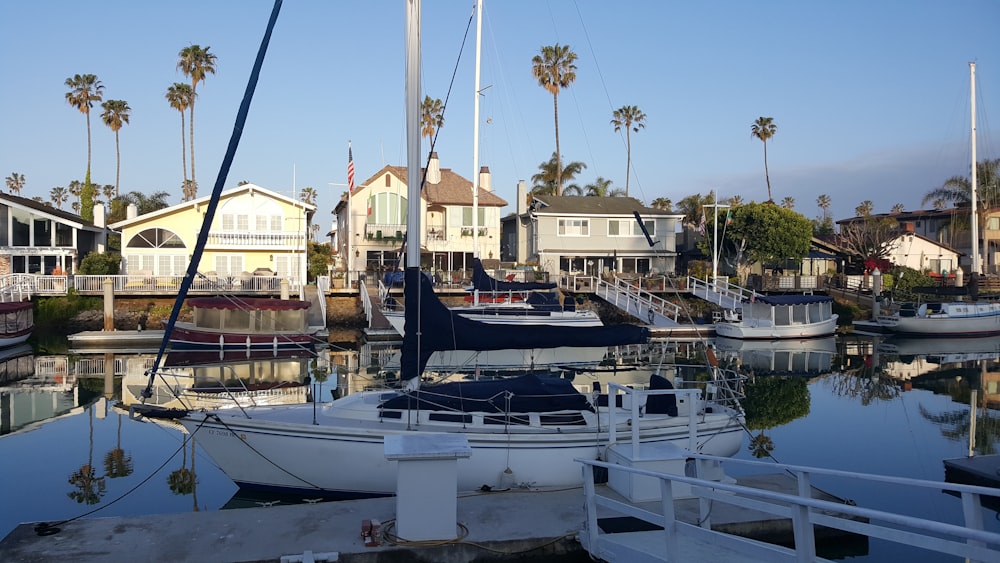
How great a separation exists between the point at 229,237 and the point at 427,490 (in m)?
44.4

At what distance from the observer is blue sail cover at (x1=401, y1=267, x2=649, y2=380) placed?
43.1 ft

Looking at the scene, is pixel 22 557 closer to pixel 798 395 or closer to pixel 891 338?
pixel 798 395

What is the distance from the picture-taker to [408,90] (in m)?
12.8

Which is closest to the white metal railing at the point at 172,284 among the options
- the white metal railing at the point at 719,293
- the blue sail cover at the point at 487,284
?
the blue sail cover at the point at 487,284

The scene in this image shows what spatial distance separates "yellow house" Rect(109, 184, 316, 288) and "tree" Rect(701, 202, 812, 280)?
99.9ft

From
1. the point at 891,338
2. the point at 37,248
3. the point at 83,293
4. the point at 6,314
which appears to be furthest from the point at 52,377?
the point at 891,338

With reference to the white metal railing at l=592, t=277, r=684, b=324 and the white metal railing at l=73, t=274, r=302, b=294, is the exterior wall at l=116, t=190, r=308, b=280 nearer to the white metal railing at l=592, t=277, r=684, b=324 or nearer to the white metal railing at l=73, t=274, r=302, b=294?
the white metal railing at l=73, t=274, r=302, b=294

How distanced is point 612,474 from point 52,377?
80.6 ft

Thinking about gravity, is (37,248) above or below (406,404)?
above

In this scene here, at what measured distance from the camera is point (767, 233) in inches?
2242

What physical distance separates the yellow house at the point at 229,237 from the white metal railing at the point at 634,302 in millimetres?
19969

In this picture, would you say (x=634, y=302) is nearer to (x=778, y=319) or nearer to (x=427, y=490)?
(x=778, y=319)

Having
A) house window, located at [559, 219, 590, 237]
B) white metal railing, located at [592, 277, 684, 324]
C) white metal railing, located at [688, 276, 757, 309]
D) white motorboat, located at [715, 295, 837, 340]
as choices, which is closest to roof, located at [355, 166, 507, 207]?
house window, located at [559, 219, 590, 237]

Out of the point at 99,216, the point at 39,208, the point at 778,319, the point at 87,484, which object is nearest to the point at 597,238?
the point at 778,319
